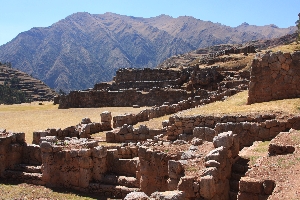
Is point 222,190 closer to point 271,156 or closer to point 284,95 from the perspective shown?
point 271,156

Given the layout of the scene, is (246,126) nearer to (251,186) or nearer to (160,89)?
(251,186)

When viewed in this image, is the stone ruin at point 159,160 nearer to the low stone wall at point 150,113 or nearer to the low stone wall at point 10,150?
the low stone wall at point 10,150

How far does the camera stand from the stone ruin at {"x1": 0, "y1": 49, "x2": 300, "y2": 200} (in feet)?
36.3

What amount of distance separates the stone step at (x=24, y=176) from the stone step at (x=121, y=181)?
326 cm

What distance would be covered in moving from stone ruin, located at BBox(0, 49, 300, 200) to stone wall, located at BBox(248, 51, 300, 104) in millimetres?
242

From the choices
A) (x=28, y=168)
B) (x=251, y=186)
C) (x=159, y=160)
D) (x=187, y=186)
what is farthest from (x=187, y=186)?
(x=28, y=168)

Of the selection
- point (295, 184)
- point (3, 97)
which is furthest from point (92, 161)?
point (3, 97)

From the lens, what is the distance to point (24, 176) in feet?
61.2

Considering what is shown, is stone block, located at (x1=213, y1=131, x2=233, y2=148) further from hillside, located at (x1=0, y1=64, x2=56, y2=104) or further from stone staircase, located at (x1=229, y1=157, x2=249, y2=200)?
hillside, located at (x1=0, y1=64, x2=56, y2=104)

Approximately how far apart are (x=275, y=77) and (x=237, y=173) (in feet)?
28.6

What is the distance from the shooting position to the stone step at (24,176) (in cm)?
1819

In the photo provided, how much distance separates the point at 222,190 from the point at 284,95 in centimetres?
977

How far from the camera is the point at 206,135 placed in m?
17.0

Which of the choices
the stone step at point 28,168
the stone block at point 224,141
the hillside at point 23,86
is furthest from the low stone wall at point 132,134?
the hillside at point 23,86
